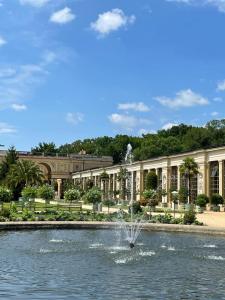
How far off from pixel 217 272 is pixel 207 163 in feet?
130

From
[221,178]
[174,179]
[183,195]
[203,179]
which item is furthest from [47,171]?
[221,178]

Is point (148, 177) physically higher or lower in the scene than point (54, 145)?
lower

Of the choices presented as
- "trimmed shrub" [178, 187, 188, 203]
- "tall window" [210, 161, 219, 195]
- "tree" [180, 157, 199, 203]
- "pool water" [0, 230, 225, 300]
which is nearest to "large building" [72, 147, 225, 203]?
"tall window" [210, 161, 219, 195]

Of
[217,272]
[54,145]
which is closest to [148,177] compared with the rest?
[217,272]

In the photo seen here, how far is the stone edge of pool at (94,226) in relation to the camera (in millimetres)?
28125

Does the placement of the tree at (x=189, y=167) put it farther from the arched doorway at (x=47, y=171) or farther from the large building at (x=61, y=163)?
the arched doorway at (x=47, y=171)

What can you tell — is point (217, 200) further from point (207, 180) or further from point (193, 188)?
point (193, 188)

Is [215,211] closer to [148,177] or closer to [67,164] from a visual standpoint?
[148,177]

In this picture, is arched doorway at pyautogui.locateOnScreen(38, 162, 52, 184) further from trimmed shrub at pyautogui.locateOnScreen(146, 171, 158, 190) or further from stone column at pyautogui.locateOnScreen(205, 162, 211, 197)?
stone column at pyautogui.locateOnScreen(205, 162, 211, 197)

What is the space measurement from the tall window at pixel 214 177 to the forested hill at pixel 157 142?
25.9 metres

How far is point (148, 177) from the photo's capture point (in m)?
66.1

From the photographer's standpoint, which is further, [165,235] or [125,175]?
[125,175]

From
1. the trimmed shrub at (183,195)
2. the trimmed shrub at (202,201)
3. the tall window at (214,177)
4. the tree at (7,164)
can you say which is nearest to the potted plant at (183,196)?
the trimmed shrub at (183,195)

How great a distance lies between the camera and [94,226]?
30.7 metres
